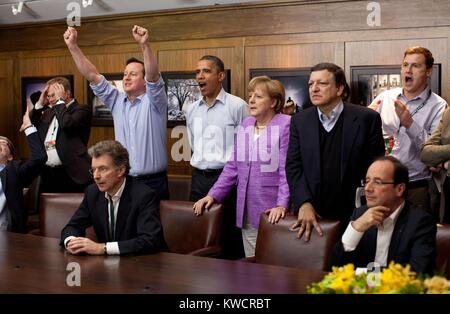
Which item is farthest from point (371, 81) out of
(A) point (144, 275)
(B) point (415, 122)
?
(A) point (144, 275)

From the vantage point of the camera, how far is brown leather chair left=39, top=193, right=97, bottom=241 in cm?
423

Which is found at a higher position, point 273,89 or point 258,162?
point 273,89

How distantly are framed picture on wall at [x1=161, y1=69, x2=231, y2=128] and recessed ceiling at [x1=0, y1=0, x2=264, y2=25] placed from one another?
75cm

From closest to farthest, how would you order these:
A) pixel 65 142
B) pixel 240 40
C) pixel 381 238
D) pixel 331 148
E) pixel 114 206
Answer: pixel 381 238 → pixel 114 206 → pixel 331 148 → pixel 65 142 → pixel 240 40

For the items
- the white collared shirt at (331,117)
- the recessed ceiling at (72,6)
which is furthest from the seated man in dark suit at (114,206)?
the recessed ceiling at (72,6)

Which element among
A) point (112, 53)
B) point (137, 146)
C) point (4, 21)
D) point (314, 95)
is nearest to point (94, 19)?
point (112, 53)

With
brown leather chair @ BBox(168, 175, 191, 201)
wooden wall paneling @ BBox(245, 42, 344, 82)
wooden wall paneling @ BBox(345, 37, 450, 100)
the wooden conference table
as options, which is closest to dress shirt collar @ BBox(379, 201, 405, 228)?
the wooden conference table

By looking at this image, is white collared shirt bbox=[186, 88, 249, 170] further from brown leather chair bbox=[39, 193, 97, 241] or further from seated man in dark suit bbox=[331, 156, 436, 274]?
seated man in dark suit bbox=[331, 156, 436, 274]

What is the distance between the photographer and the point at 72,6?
26.8 feet

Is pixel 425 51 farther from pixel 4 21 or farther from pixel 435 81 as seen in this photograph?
pixel 4 21

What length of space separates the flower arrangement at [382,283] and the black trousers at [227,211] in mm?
2472

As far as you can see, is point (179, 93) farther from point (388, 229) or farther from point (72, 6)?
point (388, 229)

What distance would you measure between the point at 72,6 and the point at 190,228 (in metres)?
4.99

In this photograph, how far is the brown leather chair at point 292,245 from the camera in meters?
3.37
